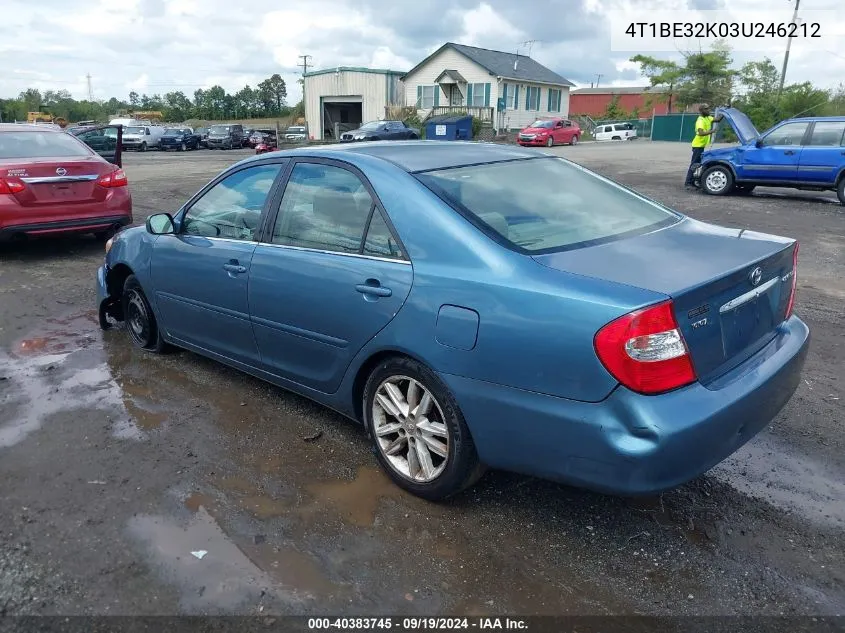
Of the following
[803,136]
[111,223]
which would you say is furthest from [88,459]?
[803,136]

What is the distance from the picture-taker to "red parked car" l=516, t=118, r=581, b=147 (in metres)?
35.7

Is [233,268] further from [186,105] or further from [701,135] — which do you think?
[186,105]

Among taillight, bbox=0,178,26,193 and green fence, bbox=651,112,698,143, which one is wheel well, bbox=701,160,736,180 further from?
green fence, bbox=651,112,698,143

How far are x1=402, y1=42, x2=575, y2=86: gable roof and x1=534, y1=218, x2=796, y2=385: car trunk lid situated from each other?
4351 centimetres

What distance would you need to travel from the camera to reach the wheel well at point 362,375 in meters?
3.14

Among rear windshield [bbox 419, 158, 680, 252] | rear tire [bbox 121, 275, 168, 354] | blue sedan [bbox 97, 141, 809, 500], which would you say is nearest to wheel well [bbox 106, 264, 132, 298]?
rear tire [bbox 121, 275, 168, 354]

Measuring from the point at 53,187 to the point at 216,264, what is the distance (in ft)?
16.8

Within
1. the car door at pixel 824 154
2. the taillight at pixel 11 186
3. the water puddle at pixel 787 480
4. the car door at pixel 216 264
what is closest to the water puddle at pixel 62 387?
the car door at pixel 216 264

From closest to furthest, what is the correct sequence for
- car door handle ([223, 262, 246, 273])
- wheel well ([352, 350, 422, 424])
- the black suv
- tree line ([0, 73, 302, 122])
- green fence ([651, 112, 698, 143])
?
wheel well ([352, 350, 422, 424]) → car door handle ([223, 262, 246, 273]) → the black suv → green fence ([651, 112, 698, 143]) → tree line ([0, 73, 302, 122])

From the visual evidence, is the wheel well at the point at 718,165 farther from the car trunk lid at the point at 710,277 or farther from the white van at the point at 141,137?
the white van at the point at 141,137

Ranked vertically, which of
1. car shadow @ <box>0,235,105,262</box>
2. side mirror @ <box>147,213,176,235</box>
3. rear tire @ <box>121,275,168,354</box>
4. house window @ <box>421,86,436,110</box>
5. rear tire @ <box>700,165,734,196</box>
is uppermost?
house window @ <box>421,86,436,110</box>

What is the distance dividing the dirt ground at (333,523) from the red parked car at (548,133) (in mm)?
32618

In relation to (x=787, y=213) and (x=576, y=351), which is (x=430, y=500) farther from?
(x=787, y=213)

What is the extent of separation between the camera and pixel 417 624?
2.46 m
